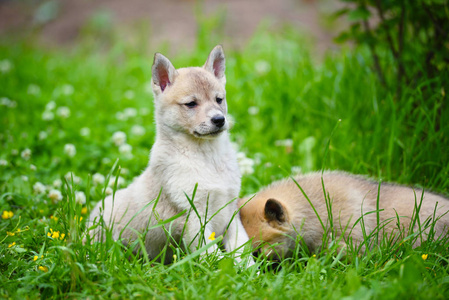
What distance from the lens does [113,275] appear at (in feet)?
7.55

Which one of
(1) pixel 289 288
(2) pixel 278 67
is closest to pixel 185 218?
(1) pixel 289 288

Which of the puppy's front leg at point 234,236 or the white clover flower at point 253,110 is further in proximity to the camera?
the white clover flower at point 253,110

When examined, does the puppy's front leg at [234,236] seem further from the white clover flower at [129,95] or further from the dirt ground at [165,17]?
the dirt ground at [165,17]

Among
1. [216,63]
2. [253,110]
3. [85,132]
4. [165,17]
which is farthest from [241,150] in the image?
[165,17]

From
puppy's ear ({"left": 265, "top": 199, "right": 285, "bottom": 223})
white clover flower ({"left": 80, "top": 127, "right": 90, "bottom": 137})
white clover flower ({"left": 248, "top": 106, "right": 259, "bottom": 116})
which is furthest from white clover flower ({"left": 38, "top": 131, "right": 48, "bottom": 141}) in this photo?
puppy's ear ({"left": 265, "top": 199, "right": 285, "bottom": 223})

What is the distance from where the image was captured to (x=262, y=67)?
20.1 feet

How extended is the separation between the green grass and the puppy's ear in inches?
12.0

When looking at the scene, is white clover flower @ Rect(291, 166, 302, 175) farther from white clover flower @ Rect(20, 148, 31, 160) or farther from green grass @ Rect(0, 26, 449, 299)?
white clover flower @ Rect(20, 148, 31, 160)

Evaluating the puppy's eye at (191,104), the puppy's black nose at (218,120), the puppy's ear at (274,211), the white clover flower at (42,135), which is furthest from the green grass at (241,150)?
the puppy's eye at (191,104)

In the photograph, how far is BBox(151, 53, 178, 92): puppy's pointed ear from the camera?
120 inches

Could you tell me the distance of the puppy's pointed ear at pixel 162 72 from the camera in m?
3.06

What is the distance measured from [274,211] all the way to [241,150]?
5.15 ft

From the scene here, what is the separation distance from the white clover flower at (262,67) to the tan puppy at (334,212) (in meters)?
2.96

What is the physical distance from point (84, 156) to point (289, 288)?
2.80 m
